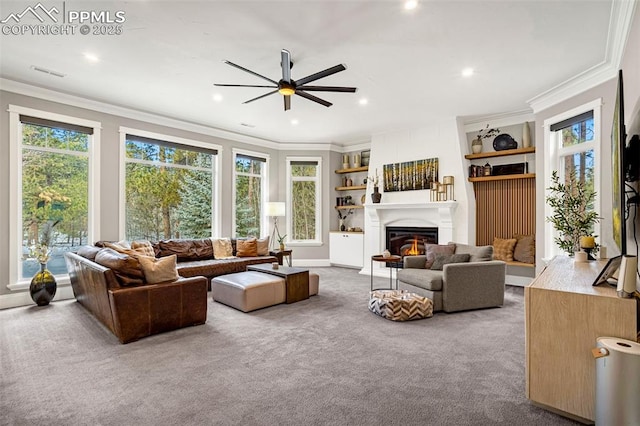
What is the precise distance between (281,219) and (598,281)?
638 centimetres

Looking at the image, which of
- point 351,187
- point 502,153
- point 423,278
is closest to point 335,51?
point 423,278

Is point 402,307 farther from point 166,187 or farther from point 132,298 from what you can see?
point 166,187

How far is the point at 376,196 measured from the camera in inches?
276

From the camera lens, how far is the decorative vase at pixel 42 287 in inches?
171

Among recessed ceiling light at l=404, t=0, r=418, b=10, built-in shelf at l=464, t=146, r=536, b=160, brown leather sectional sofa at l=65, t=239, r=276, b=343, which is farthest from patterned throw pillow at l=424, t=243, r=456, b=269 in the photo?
recessed ceiling light at l=404, t=0, r=418, b=10

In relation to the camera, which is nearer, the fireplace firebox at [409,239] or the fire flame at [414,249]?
the fire flame at [414,249]

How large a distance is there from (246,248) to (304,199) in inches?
88.2

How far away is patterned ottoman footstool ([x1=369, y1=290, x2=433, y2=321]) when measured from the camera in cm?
374

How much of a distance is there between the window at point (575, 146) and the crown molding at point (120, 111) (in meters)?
5.43

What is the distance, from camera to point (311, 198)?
808cm

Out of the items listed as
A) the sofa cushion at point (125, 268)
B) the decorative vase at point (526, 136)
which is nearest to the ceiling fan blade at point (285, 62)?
the sofa cushion at point (125, 268)

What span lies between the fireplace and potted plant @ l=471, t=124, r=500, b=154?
1620mm

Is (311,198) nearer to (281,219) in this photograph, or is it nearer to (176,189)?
(281,219)

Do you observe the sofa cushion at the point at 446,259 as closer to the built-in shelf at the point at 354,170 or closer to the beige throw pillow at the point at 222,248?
the built-in shelf at the point at 354,170
